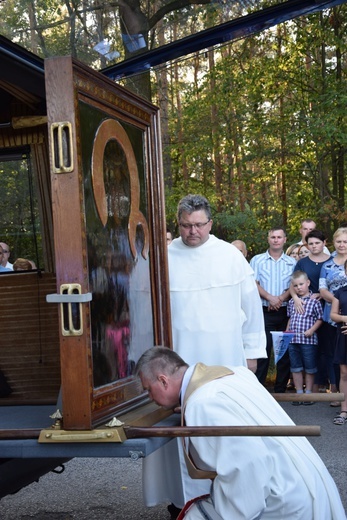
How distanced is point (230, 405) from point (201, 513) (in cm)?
57

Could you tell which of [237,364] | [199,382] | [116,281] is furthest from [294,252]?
[199,382]

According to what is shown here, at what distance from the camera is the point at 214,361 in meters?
6.30

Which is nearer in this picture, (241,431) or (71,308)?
(241,431)

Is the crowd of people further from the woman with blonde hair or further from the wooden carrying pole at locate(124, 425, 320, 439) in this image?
the wooden carrying pole at locate(124, 425, 320, 439)

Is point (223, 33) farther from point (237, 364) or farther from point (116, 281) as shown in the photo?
point (116, 281)

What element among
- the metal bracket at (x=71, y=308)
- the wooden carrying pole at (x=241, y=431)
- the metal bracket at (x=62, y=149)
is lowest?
the wooden carrying pole at (x=241, y=431)

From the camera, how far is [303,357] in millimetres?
9984

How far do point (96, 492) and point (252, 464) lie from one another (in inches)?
131

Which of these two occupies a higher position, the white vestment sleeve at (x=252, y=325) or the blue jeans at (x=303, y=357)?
the white vestment sleeve at (x=252, y=325)

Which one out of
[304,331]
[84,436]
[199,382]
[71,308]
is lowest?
[304,331]

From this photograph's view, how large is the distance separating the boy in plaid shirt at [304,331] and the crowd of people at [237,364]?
0.4 inches

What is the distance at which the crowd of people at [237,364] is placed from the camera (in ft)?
13.6

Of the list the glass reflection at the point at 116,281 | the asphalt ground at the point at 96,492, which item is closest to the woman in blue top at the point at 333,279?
the asphalt ground at the point at 96,492

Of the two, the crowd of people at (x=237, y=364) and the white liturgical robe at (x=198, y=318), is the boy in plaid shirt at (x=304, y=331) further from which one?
the white liturgical robe at (x=198, y=318)
